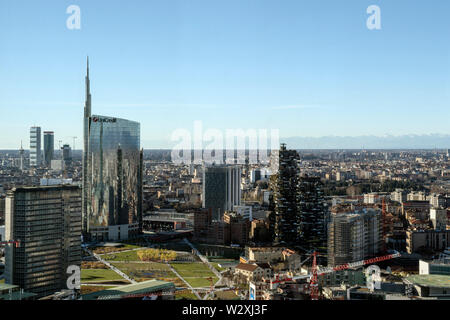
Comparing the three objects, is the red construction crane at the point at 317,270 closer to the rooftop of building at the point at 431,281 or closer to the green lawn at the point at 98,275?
the rooftop of building at the point at 431,281

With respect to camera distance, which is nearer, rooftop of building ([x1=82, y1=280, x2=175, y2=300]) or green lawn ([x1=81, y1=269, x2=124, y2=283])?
rooftop of building ([x1=82, y1=280, x2=175, y2=300])

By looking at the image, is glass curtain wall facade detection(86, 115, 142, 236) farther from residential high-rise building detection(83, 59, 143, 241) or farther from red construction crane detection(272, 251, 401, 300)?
red construction crane detection(272, 251, 401, 300)

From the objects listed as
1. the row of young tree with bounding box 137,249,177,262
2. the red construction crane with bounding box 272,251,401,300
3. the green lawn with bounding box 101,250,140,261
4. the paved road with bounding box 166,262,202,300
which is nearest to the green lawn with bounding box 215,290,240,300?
the paved road with bounding box 166,262,202,300

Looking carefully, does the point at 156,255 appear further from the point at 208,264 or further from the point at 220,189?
the point at 220,189

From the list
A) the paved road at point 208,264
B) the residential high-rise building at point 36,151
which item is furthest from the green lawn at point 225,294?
the residential high-rise building at point 36,151

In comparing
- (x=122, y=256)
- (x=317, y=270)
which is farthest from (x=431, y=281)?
(x=122, y=256)
